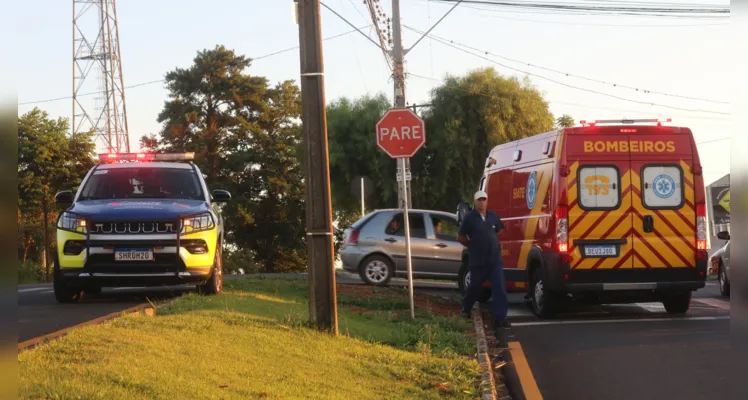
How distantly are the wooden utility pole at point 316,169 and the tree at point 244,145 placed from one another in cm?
4629

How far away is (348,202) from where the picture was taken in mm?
46688

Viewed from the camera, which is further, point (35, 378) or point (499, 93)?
point (499, 93)

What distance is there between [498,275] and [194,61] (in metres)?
47.9

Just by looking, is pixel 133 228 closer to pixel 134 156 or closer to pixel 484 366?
pixel 134 156

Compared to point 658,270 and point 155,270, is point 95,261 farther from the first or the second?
point 658,270

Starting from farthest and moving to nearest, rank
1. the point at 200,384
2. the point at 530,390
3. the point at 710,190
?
the point at 710,190
the point at 530,390
the point at 200,384

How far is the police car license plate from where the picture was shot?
41.1ft

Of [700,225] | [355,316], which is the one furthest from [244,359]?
[700,225]

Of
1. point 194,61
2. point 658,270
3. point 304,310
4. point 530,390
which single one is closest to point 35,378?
point 530,390

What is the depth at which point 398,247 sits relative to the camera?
66.9 ft

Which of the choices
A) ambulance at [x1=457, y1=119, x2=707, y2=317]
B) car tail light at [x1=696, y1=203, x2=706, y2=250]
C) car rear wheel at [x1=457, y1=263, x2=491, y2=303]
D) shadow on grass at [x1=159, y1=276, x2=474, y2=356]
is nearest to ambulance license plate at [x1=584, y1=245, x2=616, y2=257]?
ambulance at [x1=457, y1=119, x2=707, y2=317]

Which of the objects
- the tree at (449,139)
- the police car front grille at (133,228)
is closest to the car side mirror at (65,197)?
the police car front grille at (133,228)

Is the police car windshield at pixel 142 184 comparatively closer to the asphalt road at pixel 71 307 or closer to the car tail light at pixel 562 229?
the asphalt road at pixel 71 307

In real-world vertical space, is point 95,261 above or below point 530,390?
above
